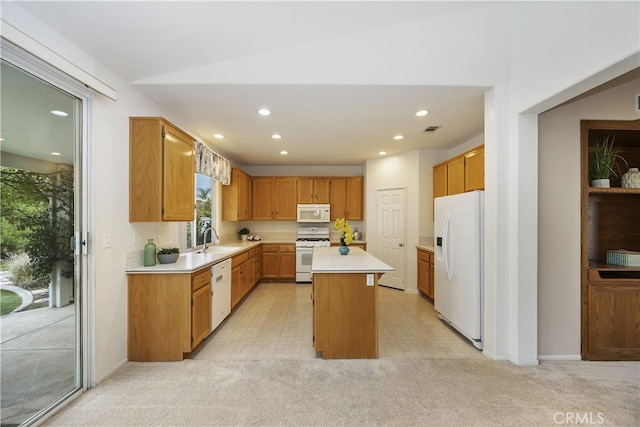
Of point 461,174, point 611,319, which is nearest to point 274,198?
point 461,174

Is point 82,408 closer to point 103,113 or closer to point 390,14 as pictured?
point 103,113

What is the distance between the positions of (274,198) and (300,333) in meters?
3.49

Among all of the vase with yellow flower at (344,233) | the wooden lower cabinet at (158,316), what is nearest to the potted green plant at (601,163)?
the vase with yellow flower at (344,233)

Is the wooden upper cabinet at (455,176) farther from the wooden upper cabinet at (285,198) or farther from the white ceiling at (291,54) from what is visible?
the wooden upper cabinet at (285,198)

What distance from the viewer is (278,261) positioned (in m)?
5.91

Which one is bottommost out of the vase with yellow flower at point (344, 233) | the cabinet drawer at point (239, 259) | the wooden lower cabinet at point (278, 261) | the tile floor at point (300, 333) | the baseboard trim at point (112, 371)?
the tile floor at point (300, 333)

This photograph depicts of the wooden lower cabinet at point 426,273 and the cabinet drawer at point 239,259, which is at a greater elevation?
the cabinet drawer at point 239,259

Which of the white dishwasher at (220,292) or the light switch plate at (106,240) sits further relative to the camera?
the white dishwasher at (220,292)

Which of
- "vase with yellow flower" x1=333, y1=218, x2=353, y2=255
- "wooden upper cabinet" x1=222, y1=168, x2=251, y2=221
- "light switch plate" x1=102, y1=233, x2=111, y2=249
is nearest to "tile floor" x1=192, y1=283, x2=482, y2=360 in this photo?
"vase with yellow flower" x1=333, y1=218, x2=353, y2=255

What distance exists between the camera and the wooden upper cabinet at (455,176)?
13.0ft

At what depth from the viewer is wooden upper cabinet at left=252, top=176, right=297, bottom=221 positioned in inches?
245

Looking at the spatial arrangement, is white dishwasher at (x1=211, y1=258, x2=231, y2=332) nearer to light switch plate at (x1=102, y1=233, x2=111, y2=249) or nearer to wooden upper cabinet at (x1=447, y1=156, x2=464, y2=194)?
light switch plate at (x1=102, y1=233, x2=111, y2=249)

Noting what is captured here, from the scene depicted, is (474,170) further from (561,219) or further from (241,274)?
(241,274)

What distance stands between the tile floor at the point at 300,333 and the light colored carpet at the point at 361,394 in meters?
0.19
